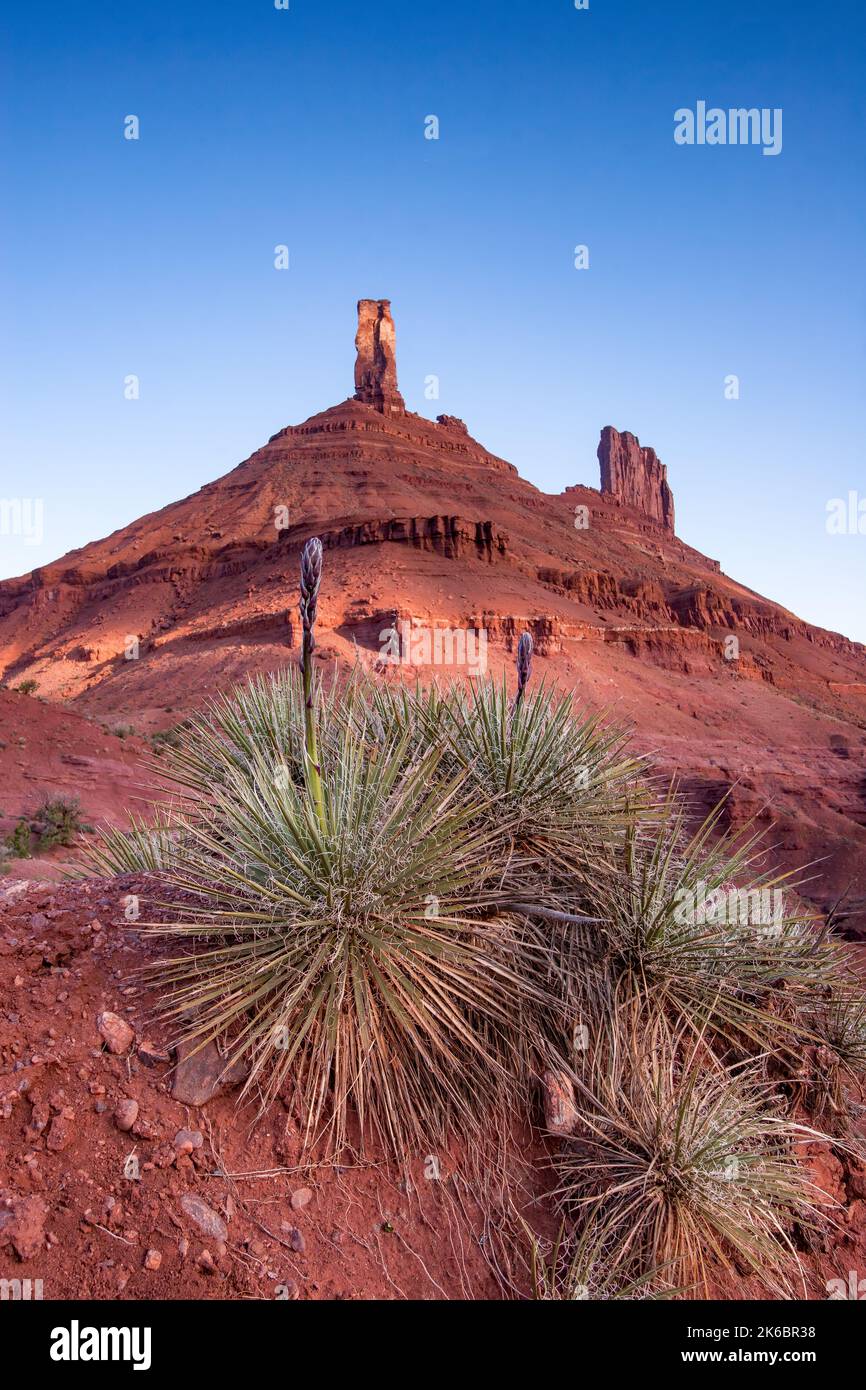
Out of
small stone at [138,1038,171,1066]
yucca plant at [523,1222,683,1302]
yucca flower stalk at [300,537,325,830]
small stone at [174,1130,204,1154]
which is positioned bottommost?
yucca plant at [523,1222,683,1302]

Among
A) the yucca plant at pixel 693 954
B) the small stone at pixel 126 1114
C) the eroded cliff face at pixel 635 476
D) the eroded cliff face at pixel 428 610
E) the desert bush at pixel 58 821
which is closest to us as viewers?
the small stone at pixel 126 1114

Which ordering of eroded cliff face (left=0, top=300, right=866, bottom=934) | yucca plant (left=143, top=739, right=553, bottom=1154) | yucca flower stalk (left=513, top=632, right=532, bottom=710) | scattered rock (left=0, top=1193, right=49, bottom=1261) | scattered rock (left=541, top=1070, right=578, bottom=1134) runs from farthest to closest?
1. eroded cliff face (left=0, top=300, right=866, bottom=934)
2. yucca flower stalk (left=513, top=632, right=532, bottom=710)
3. scattered rock (left=541, top=1070, right=578, bottom=1134)
4. yucca plant (left=143, top=739, right=553, bottom=1154)
5. scattered rock (left=0, top=1193, right=49, bottom=1261)

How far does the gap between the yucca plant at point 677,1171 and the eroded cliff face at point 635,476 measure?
110 metres

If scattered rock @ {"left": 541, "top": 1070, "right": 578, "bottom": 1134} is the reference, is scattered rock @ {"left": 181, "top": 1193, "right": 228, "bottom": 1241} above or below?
below

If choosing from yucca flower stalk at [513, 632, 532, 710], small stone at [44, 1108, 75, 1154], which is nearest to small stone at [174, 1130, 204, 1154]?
small stone at [44, 1108, 75, 1154]

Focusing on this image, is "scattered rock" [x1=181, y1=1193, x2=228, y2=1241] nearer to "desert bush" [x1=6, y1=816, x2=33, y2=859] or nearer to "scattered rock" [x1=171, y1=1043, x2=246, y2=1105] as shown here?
"scattered rock" [x1=171, y1=1043, x2=246, y2=1105]

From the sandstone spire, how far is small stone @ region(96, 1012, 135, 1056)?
3506 inches

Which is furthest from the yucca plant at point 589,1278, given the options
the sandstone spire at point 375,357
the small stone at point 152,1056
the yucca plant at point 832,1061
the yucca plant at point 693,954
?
the sandstone spire at point 375,357

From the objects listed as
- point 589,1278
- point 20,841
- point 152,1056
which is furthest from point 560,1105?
point 20,841

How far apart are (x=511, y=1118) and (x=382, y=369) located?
9231 cm

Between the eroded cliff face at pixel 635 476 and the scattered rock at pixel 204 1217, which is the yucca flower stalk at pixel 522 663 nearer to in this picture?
the scattered rock at pixel 204 1217

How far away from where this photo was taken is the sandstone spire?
86188 millimetres

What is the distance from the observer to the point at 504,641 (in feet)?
132

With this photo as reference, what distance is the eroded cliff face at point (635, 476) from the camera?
355 ft
